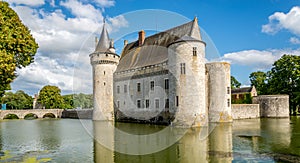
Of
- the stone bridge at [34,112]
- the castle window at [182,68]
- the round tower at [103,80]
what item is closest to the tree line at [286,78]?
the castle window at [182,68]

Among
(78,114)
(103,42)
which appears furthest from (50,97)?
(103,42)

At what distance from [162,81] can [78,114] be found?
21.6 metres

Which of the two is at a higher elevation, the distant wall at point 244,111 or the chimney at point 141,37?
the chimney at point 141,37

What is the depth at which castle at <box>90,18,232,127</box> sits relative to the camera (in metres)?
19.9

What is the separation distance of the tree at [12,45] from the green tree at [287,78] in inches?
1260

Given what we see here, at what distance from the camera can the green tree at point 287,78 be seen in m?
32.8

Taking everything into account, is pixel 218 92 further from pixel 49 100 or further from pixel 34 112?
pixel 49 100

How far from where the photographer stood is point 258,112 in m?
31.0

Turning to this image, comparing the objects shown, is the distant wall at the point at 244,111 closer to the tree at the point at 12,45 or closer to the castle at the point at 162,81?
the castle at the point at 162,81

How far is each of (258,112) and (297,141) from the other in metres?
19.7

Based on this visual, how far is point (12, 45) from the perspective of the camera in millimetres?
9672

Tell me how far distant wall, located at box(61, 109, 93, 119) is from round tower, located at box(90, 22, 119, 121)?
22.7 feet

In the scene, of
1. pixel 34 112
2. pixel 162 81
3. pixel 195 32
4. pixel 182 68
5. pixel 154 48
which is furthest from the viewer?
pixel 34 112

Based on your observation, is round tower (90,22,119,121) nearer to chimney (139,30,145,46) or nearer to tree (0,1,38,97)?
chimney (139,30,145,46)
